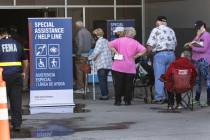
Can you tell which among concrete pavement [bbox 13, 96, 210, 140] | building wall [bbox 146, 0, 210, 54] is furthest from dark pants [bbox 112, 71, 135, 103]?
building wall [bbox 146, 0, 210, 54]

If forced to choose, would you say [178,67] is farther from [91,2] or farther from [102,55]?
[91,2]

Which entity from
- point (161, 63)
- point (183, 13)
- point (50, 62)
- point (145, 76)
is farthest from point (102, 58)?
point (183, 13)

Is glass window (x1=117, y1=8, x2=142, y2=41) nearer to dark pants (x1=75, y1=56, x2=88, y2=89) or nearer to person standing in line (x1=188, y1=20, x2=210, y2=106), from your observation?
dark pants (x1=75, y1=56, x2=88, y2=89)

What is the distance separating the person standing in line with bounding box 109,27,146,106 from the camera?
44.1ft

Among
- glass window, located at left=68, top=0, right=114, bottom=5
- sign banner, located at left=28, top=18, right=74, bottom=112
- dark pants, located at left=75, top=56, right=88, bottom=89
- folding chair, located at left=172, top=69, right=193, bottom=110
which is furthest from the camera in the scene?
glass window, located at left=68, top=0, right=114, bottom=5

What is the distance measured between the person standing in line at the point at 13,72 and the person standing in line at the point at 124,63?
137 inches

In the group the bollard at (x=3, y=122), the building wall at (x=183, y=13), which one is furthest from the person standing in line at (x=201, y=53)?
the bollard at (x=3, y=122)

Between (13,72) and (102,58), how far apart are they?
4660 millimetres

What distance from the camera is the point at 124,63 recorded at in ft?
44.1

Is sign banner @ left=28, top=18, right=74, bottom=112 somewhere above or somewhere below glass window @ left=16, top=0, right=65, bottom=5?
below

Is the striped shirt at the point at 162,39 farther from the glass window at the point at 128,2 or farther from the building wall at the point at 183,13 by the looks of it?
the glass window at the point at 128,2

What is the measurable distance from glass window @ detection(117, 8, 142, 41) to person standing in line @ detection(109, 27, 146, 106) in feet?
22.3

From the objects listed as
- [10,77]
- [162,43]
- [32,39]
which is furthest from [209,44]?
[10,77]

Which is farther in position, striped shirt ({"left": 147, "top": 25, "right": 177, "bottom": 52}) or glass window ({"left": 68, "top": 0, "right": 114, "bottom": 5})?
glass window ({"left": 68, "top": 0, "right": 114, "bottom": 5})
